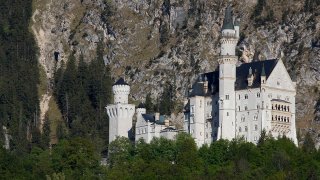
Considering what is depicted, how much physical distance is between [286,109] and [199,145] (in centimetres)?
1119

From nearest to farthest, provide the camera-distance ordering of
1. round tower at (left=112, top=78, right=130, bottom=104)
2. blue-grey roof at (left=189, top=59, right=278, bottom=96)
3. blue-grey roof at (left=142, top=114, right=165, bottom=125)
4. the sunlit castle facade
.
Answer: the sunlit castle facade < blue-grey roof at (left=189, top=59, right=278, bottom=96) < blue-grey roof at (left=142, top=114, right=165, bottom=125) < round tower at (left=112, top=78, right=130, bottom=104)

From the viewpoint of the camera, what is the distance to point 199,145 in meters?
188

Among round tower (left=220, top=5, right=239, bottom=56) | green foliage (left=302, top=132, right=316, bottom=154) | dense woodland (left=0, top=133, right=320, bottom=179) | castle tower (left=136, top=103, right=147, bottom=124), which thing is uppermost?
round tower (left=220, top=5, right=239, bottom=56)

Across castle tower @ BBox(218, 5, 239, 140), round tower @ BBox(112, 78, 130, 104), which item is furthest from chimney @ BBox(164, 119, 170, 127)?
castle tower @ BBox(218, 5, 239, 140)

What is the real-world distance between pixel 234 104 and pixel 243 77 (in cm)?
381

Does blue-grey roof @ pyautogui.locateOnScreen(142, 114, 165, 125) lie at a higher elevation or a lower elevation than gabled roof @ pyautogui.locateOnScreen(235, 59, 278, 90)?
lower

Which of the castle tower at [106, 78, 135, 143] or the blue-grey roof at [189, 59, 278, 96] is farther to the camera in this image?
the castle tower at [106, 78, 135, 143]

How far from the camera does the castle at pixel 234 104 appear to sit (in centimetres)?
18338

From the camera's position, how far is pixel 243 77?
186125mm

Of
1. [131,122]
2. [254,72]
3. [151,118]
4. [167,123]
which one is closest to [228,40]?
[254,72]

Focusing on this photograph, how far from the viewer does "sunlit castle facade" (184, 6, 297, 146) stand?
601ft

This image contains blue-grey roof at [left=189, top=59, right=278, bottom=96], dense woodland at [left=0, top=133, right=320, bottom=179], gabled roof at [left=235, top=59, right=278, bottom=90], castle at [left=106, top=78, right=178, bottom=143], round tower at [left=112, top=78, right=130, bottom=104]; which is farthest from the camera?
round tower at [left=112, top=78, right=130, bottom=104]

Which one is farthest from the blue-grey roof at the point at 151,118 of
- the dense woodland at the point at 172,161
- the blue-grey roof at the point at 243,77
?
the blue-grey roof at the point at 243,77

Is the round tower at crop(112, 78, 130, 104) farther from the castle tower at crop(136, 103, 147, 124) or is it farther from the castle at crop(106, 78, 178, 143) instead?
the castle tower at crop(136, 103, 147, 124)
